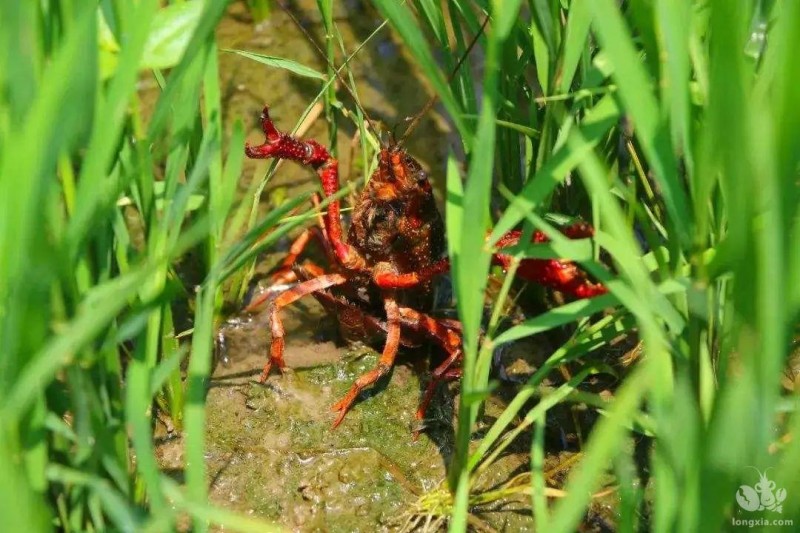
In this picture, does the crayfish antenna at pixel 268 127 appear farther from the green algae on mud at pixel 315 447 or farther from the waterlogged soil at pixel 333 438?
the green algae on mud at pixel 315 447

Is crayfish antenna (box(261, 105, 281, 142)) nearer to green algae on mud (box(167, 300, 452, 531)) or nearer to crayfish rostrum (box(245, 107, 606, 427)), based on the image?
crayfish rostrum (box(245, 107, 606, 427))

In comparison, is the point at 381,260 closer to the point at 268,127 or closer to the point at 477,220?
the point at 268,127

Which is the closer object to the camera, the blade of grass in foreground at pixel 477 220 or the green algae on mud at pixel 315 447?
the blade of grass in foreground at pixel 477 220

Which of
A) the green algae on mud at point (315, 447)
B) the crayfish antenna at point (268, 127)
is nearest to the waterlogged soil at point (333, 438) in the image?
the green algae on mud at point (315, 447)

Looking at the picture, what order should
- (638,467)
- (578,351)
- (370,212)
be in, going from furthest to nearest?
(370,212), (638,467), (578,351)

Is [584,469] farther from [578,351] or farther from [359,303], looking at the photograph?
[359,303]

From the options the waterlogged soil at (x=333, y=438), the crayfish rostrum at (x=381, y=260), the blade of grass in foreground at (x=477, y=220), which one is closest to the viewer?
the blade of grass in foreground at (x=477, y=220)

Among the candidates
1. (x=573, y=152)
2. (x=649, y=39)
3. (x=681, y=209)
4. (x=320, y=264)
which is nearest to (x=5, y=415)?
(x=573, y=152)

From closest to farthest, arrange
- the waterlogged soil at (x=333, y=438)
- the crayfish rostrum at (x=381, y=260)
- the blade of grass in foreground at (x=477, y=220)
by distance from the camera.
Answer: the blade of grass in foreground at (x=477, y=220) < the waterlogged soil at (x=333, y=438) < the crayfish rostrum at (x=381, y=260)
